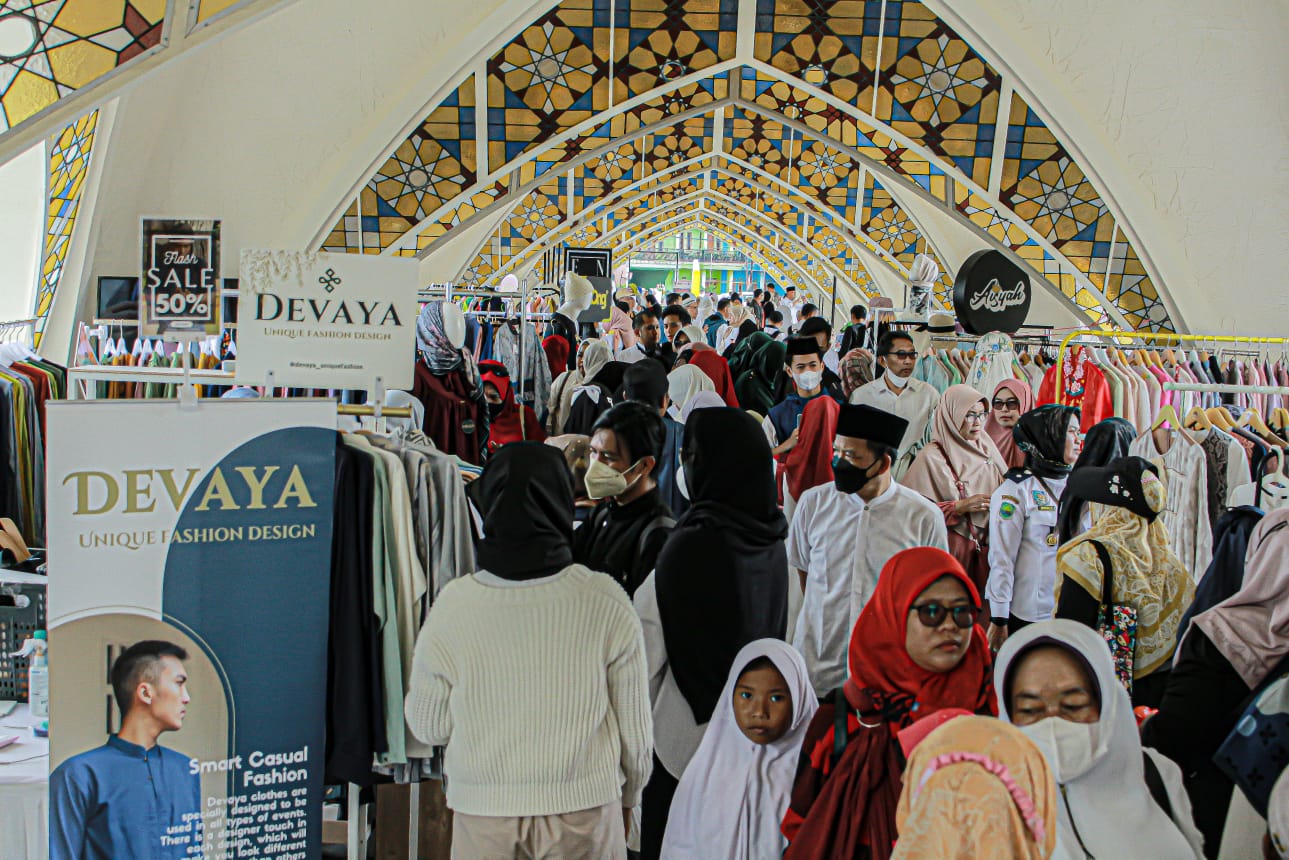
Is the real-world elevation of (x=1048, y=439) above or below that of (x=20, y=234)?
below

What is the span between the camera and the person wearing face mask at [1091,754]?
1891 mm

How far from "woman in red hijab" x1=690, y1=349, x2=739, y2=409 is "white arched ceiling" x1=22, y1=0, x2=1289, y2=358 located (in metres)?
5.59

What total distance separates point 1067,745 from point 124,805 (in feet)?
6.21

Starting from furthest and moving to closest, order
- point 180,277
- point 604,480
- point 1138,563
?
point 180,277 → point 604,480 → point 1138,563

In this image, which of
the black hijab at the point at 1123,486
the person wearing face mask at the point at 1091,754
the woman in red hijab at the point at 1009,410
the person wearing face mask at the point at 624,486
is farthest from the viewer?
the woman in red hijab at the point at 1009,410

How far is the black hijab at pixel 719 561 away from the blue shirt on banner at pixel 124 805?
45.3 inches

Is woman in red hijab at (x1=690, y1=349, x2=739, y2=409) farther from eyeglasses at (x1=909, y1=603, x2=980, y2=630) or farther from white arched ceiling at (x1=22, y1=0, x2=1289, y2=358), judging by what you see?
white arched ceiling at (x1=22, y1=0, x2=1289, y2=358)

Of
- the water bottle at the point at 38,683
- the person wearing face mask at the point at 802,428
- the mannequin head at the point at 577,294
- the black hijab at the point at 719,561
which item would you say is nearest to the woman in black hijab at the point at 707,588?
the black hijab at the point at 719,561

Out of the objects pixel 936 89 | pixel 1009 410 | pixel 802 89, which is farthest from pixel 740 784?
pixel 802 89

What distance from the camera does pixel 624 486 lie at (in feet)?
10.7

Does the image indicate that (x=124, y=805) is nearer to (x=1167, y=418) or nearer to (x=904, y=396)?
(x=1167, y=418)

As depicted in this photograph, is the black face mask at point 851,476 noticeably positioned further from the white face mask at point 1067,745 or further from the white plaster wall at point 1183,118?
the white plaster wall at point 1183,118

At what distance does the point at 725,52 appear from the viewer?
12.2 metres

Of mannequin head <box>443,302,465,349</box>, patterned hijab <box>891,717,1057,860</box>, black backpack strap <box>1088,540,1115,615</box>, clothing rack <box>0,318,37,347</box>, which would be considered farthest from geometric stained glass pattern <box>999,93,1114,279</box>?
patterned hijab <box>891,717,1057,860</box>
